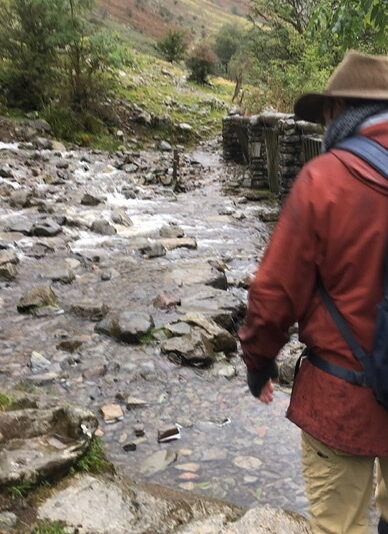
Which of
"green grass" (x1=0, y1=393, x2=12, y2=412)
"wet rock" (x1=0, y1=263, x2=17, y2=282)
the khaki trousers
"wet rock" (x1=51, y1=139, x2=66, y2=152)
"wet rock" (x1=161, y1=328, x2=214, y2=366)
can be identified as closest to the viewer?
the khaki trousers

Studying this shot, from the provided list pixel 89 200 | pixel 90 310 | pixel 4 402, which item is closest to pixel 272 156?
pixel 89 200

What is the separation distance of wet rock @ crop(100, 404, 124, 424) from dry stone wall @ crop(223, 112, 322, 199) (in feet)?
22.1

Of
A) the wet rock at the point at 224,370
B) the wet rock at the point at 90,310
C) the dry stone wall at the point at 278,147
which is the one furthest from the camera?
the dry stone wall at the point at 278,147

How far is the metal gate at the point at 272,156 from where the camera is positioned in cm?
1232

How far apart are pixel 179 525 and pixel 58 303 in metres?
3.62

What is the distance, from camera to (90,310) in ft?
18.8

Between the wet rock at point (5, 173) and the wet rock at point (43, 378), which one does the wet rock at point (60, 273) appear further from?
the wet rock at point (5, 173)

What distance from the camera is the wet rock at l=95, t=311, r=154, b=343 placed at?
204 inches

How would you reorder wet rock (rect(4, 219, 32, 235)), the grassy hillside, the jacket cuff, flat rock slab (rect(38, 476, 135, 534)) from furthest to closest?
the grassy hillside < wet rock (rect(4, 219, 32, 235)) < flat rock slab (rect(38, 476, 135, 534)) < the jacket cuff

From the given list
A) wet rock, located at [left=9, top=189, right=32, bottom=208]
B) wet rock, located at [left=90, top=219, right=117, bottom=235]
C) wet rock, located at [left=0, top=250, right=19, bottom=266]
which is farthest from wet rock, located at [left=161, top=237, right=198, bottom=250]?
wet rock, located at [left=9, top=189, right=32, bottom=208]

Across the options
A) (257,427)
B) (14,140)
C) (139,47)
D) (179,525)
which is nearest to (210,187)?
(14,140)

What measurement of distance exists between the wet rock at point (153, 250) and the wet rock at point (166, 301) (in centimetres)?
194

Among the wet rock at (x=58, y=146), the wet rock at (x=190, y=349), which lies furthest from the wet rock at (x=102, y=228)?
the wet rock at (x=58, y=146)

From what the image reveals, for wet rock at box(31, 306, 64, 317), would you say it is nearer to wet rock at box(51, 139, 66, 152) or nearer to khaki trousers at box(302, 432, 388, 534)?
khaki trousers at box(302, 432, 388, 534)
